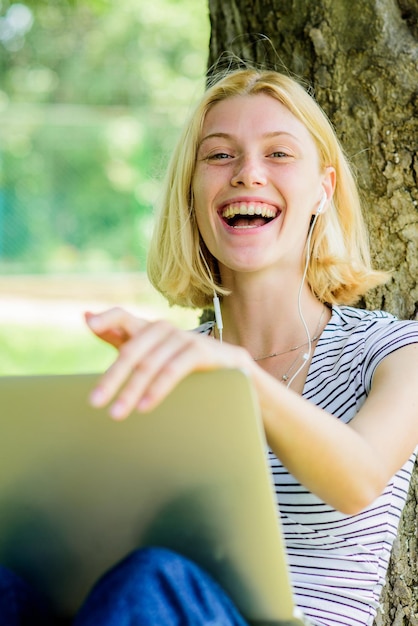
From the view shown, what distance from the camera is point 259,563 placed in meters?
1.27

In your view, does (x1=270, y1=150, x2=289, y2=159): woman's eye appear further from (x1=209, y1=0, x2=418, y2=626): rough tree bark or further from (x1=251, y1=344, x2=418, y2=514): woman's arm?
(x1=251, y1=344, x2=418, y2=514): woman's arm

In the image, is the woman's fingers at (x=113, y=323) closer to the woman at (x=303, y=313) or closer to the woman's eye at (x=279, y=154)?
the woman at (x=303, y=313)

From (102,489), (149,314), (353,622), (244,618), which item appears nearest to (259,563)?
(244,618)

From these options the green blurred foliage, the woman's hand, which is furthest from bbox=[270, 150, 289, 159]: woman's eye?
the green blurred foliage

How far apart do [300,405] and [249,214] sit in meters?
0.81

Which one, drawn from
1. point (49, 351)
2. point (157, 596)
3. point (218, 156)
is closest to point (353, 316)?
point (218, 156)

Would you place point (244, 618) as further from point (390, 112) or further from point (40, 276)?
point (40, 276)

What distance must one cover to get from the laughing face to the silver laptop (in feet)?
3.00

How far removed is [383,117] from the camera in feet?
7.71

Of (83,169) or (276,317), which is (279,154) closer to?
(276,317)

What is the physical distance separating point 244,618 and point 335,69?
5.09ft

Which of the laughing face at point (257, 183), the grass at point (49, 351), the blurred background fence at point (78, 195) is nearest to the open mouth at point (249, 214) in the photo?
the laughing face at point (257, 183)

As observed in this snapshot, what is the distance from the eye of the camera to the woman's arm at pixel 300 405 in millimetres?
1162

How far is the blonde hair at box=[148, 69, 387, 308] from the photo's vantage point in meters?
2.22
